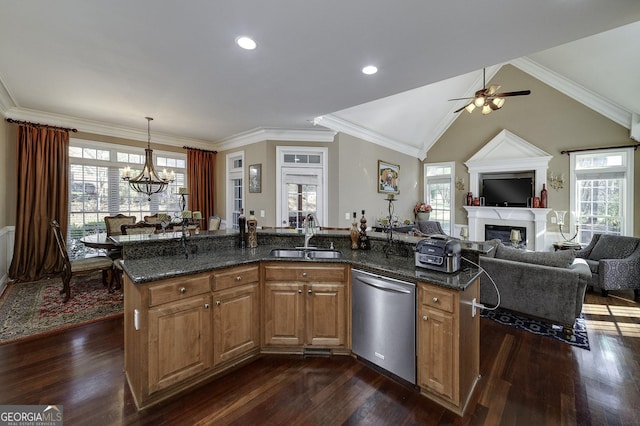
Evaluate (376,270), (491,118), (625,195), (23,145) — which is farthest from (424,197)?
(23,145)

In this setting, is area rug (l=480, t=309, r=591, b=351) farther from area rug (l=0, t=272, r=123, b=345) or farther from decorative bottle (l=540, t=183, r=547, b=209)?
area rug (l=0, t=272, r=123, b=345)

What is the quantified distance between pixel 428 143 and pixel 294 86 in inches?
231

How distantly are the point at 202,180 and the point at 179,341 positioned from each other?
5.16 meters

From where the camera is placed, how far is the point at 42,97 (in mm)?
3824

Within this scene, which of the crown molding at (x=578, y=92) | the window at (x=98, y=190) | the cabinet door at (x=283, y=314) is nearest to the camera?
the cabinet door at (x=283, y=314)

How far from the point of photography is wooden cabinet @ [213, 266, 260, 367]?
2115 mm

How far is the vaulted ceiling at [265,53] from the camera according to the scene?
1.95m

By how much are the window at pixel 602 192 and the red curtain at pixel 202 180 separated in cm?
830

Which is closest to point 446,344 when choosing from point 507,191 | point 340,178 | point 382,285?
point 382,285

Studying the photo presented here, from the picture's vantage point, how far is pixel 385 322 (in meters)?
2.13

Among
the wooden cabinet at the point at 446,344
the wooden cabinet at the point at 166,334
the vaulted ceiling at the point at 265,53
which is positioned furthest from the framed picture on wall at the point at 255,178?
the wooden cabinet at the point at 446,344

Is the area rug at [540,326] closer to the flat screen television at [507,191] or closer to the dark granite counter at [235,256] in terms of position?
the dark granite counter at [235,256]

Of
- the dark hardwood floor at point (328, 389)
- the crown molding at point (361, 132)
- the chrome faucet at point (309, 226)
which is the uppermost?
the crown molding at point (361, 132)

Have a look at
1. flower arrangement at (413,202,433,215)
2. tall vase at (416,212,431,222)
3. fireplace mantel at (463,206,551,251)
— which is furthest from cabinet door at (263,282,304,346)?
fireplace mantel at (463,206,551,251)
